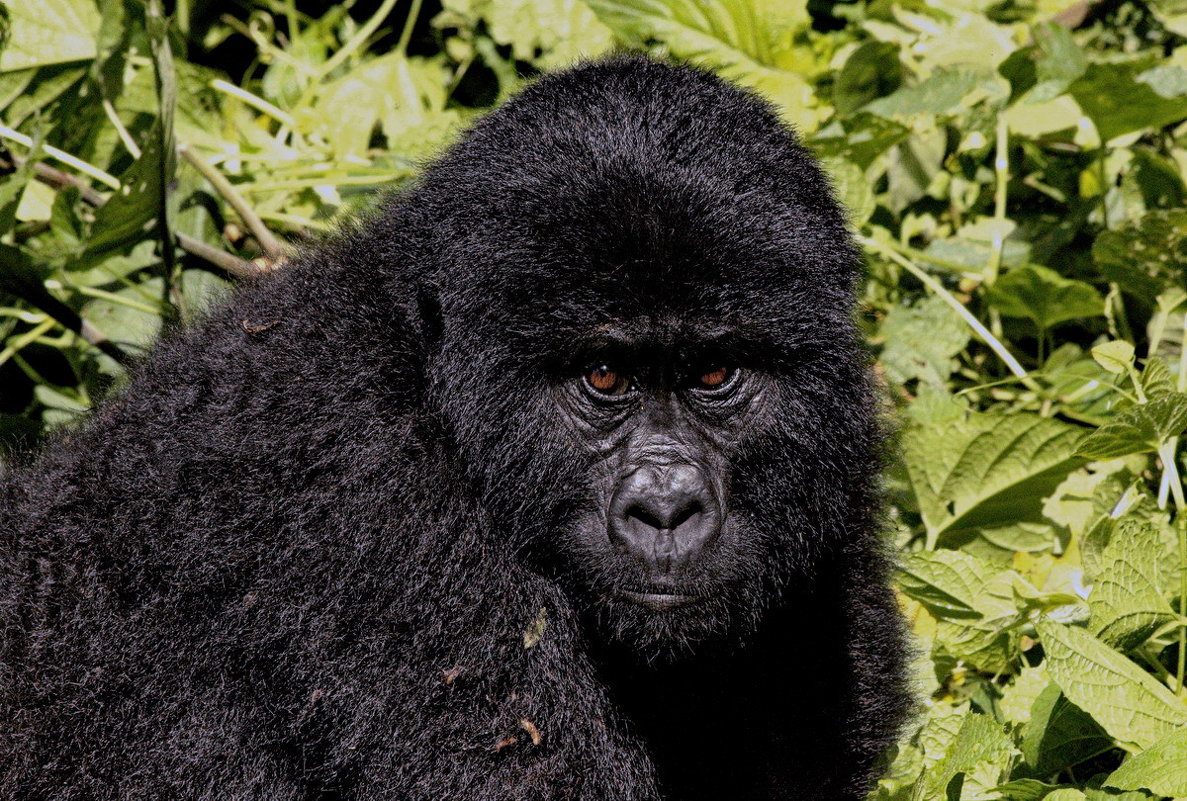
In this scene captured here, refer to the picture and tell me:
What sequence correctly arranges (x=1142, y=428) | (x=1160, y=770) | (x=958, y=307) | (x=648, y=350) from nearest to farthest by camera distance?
(x=1160, y=770) < (x=648, y=350) < (x=1142, y=428) < (x=958, y=307)

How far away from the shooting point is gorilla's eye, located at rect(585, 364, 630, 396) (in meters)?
3.58

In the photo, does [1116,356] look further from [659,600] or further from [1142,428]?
[659,600]

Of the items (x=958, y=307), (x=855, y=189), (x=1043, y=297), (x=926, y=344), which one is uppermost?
(x=855, y=189)

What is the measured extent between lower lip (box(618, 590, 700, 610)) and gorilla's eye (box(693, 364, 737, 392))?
0.58m

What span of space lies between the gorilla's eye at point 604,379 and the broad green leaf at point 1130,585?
1.56 meters

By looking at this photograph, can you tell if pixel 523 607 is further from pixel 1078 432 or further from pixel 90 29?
pixel 90 29

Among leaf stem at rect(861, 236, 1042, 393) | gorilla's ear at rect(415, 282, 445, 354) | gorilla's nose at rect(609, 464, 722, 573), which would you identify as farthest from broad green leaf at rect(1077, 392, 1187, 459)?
gorilla's ear at rect(415, 282, 445, 354)

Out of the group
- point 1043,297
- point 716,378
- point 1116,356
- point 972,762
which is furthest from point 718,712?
point 1043,297

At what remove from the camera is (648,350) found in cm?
353

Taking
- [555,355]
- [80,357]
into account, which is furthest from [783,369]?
[80,357]

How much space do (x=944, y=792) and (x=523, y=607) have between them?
50.9 inches

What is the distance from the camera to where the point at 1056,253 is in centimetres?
614

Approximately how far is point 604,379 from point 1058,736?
67.5 inches

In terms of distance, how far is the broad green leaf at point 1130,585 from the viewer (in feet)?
12.5
